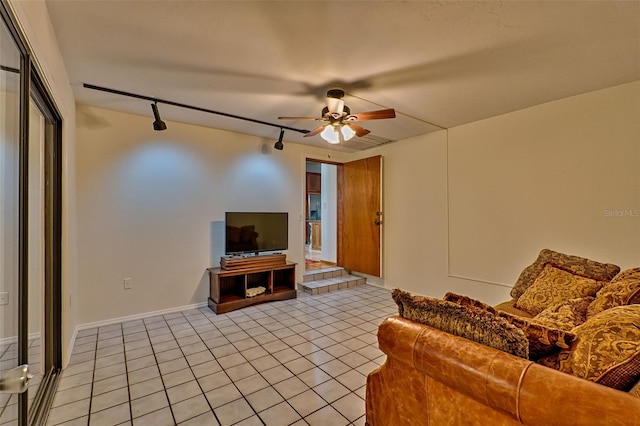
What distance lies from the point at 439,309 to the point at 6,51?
212 centimetres

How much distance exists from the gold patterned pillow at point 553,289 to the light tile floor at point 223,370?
128 centimetres

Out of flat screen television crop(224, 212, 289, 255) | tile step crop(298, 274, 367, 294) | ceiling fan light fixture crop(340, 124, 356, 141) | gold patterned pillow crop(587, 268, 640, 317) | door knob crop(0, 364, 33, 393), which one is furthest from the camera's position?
tile step crop(298, 274, 367, 294)

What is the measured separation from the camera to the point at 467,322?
1.16 m

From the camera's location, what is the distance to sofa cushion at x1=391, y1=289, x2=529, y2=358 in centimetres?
102

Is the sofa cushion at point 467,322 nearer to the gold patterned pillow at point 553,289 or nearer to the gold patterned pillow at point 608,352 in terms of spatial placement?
the gold patterned pillow at point 608,352

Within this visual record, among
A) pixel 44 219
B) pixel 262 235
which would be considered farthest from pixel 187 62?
pixel 262 235

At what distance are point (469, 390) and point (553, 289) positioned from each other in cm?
171

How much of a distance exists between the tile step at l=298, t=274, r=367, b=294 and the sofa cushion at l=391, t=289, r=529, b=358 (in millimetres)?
3153

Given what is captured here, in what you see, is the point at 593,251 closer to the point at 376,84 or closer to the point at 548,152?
the point at 548,152

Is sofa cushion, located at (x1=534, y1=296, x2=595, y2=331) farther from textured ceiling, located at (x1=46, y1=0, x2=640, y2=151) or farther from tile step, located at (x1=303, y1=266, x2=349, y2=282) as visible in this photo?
tile step, located at (x1=303, y1=266, x2=349, y2=282)

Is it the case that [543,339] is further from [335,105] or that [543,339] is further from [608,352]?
[335,105]

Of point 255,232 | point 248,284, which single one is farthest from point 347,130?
point 248,284

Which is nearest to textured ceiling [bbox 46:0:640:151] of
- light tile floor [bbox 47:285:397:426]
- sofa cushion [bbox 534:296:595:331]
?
sofa cushion [bbox 534:296:595:331]

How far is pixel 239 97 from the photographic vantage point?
2896 mm
